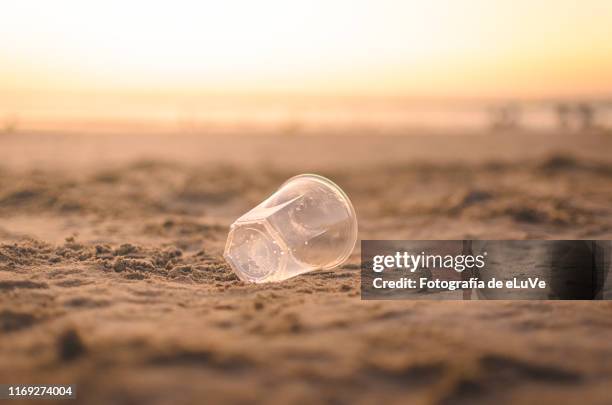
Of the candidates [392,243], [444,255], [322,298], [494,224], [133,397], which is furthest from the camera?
[494,224]

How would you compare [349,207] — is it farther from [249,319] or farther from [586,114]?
[586,114]

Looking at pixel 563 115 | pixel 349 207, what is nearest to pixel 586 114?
pixel 563 115

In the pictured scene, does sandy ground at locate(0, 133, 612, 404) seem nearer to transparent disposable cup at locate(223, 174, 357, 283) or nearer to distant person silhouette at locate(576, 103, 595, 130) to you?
transparent disposable cup at locate(223, 174, 357, 283)

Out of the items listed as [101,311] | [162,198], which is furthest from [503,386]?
[162,198]

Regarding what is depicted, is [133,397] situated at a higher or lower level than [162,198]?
lower

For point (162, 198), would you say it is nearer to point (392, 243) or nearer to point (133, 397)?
point (392, 243)
